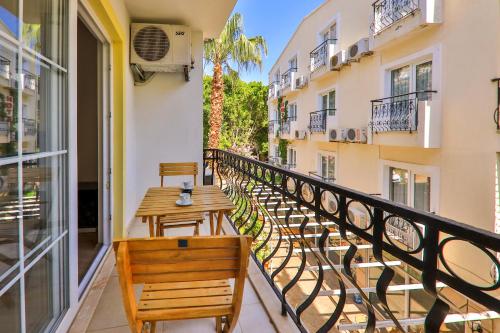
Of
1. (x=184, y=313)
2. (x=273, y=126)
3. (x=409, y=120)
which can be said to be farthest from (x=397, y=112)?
(x=273, y=126)

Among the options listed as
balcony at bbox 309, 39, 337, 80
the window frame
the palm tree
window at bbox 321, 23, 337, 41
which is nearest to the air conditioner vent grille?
the window frame

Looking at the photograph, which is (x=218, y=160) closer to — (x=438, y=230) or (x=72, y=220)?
(x=72, y=220)

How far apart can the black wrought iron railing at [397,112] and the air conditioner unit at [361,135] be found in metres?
0.36

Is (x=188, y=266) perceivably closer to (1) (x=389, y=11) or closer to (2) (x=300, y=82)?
(1) (x=389, y=11)

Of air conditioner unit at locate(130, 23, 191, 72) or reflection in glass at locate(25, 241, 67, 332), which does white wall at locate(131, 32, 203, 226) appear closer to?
air conditioner unit at locate(130, 23, 191, 72)

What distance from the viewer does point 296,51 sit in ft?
43.6

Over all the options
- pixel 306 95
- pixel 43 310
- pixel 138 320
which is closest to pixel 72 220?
pixel 43 310

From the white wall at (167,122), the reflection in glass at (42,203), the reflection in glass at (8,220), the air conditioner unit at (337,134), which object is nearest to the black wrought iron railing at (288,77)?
the air conditioner unit at (337,134)

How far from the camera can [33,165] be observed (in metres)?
1.38

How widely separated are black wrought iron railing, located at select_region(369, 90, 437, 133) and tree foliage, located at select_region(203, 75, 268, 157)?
1119cm

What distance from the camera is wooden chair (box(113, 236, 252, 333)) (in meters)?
1.12

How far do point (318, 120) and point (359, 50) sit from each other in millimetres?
3049

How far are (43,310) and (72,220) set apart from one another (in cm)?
48

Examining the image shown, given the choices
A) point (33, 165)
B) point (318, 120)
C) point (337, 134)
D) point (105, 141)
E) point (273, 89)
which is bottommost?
point (33, 165)
